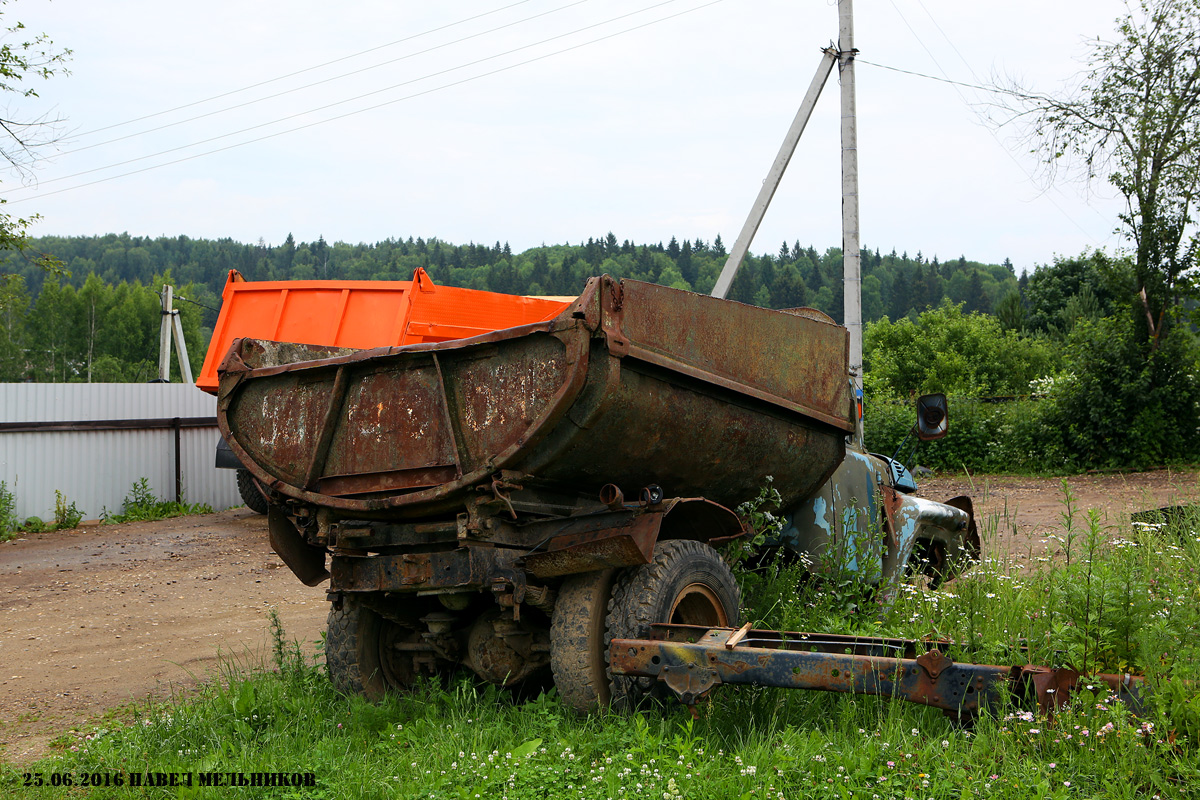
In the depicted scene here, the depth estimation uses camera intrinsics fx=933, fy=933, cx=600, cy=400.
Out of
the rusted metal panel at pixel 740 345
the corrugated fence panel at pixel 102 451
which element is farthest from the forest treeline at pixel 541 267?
the rusted metal panel at pixel 740 345

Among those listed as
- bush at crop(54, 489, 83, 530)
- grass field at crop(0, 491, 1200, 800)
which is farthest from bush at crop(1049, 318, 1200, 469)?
bush at crop(54, 489, 83, 530)

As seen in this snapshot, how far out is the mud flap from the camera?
4812 mm

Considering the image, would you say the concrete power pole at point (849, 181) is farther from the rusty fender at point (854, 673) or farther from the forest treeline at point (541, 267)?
the forest treeline at point (541, 267)

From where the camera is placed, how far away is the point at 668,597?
13.5 feet

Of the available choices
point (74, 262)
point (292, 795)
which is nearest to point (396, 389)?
point (292, 795)

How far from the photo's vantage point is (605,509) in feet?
13.4

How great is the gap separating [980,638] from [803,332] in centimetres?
172

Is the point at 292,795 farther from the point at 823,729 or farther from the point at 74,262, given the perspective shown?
the point at 74,262

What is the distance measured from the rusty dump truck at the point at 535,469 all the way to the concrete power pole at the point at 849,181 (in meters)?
8.52

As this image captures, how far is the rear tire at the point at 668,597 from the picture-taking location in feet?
13.1

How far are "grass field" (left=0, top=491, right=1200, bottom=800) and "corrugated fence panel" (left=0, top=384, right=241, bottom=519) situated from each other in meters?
10.5

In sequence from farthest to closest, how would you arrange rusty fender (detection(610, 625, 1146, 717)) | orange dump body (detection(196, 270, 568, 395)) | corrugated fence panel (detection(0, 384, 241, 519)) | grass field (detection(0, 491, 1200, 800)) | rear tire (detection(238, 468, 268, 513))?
corrugated fence panel (detection(0, 384, 241, 519)) < rear tire (detection(238, 468, 268, 513)) < orange dump body (detection(196, 270, 568, 395)) < rusty fender (detection(610, 625, 1146, 717)) < grass field (detection(0, 491, 1200, 800))

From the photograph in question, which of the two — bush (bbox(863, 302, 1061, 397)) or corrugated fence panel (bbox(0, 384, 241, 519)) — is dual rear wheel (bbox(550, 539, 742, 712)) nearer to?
corrugated fence panel (bbox(0, 384, 241, 519))

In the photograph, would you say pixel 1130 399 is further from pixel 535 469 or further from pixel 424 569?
pixel 424 569
